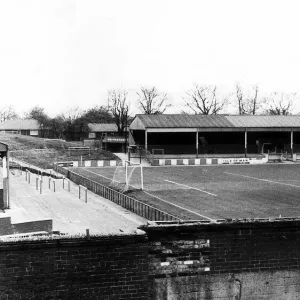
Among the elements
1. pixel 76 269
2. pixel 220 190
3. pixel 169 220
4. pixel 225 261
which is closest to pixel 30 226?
pixel 169 220

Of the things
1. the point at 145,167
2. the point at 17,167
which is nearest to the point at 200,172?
the point at 145,167

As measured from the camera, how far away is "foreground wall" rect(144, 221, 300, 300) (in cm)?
797

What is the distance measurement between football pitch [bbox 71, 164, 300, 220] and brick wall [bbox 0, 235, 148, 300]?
14430mm

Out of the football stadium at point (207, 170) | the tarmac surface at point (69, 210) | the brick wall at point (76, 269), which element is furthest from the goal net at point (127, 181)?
the brick wall at point (76, 269)

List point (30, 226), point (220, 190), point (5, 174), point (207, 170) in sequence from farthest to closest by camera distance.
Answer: point (207, 170) < point (220, 190) < point (5, 174) < point (30, 226)

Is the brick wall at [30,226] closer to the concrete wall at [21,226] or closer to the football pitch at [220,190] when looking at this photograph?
the concrete wall at [21,226]

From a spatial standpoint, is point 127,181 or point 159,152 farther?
point 159,152

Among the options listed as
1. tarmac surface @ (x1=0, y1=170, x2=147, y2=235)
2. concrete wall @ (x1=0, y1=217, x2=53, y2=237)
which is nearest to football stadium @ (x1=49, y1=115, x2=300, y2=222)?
tarmac surface @ (x1=0, y1=170, x2=147, y2=235)

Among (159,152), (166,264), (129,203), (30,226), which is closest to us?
(166,264)

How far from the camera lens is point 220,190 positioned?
3334cm

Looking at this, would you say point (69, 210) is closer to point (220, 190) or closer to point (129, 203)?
point (129, 203)

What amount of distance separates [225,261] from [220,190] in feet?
83.6

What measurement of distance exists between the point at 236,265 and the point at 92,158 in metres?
54.3

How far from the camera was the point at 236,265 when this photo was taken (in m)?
8.16
